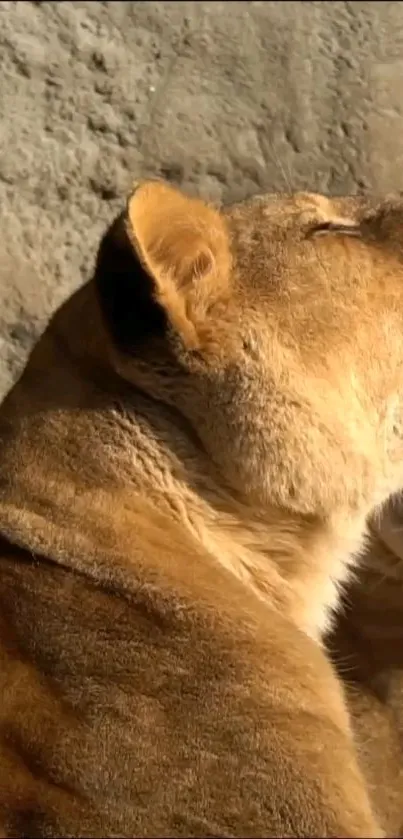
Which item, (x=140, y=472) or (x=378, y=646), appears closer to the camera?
(x=140, y=472)

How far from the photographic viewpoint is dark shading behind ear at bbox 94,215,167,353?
145cm

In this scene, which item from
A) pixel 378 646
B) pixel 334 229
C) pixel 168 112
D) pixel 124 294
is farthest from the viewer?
pixel 168 112

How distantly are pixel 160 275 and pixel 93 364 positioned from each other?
18 centimetres

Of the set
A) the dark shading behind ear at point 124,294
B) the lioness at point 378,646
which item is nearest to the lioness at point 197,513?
the dark shading behind ear at point 124,294

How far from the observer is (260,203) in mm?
1741

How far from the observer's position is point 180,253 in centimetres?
152

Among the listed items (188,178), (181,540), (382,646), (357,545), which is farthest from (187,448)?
(188,178)

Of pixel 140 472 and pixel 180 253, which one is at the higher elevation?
pixel 180 253

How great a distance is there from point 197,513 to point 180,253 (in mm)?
342

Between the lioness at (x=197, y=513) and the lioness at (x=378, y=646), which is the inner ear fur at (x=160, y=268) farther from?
the lioness at (x=378, y=646)

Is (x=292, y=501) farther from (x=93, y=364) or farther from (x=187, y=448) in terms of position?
(x=93, y=364)

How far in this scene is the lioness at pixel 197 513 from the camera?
1.36 metres

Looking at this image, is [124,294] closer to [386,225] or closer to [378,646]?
[386,225]

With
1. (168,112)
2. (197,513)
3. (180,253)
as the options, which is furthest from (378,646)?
(168,112)
